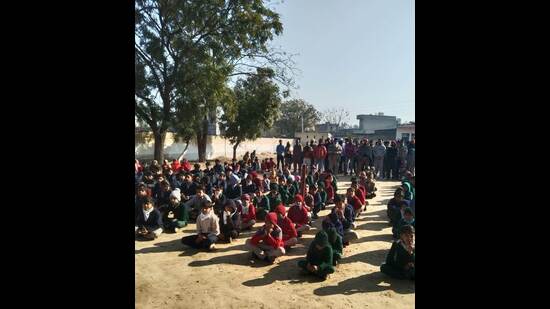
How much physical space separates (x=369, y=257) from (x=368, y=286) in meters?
1.36

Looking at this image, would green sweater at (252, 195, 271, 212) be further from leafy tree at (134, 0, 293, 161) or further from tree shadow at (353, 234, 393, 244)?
leafy tree at (134, 0, 293, 161)

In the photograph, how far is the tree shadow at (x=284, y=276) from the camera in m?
5.93

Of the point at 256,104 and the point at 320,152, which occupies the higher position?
the point at 256,104

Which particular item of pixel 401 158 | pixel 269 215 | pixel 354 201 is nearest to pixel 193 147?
pixel 401 158

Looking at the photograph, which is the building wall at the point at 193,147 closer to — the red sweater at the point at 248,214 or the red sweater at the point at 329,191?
the red sweater at the point at 329,191

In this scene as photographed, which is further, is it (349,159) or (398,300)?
(349,159)

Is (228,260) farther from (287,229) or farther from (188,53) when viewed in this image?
(188,53)

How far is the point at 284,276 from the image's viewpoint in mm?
6188

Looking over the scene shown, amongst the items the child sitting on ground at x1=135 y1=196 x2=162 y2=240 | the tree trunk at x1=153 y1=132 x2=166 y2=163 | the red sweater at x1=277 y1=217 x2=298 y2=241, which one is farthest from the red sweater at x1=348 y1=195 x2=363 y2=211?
the tree trunk at x1=153 y1=132 x2=166 y2=163
